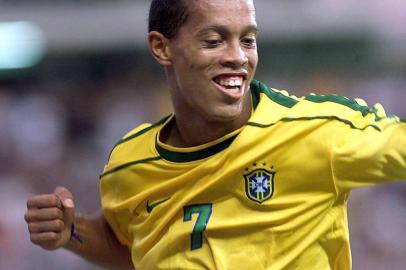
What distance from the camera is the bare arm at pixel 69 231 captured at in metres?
3.35

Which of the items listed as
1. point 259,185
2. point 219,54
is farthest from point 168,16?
point 259,185

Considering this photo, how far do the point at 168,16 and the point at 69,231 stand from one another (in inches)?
31.3

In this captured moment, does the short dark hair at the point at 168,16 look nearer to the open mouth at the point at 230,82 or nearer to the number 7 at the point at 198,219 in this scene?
the open mouth at the point at 230,82

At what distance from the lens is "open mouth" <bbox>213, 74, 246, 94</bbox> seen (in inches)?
124

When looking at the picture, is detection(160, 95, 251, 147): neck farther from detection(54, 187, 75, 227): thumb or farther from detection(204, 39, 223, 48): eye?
detection(54, 187, 75, 227): thumb

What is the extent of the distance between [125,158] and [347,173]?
0.79 m

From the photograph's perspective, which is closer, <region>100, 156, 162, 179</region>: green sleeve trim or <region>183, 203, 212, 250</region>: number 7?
<region>183, 203, 212, 250</region>: number 7

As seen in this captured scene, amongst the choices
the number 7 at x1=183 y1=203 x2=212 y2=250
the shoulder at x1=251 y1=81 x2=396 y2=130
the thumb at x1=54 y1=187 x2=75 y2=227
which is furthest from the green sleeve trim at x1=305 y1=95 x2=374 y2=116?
the thumb at x1=54 y1=187 x2=75 y2=227

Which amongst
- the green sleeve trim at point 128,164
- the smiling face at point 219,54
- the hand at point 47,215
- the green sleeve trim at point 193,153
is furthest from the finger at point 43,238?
the smiling face at point 219,54

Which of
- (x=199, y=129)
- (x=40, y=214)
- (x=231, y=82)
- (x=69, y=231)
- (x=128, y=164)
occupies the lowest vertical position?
(x=69, y=231)

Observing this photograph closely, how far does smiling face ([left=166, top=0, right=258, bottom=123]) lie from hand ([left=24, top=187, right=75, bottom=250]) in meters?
0.55

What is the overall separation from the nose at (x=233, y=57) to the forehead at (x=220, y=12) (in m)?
0.07

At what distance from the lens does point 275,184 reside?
3145 mm

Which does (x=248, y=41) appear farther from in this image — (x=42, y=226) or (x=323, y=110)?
(x=42, y=226)
